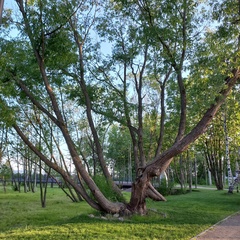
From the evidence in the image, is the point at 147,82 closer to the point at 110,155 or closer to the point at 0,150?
the point at 0,150

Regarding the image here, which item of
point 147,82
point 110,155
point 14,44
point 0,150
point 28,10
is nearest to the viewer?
point 28,10

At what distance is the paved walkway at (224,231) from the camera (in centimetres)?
761

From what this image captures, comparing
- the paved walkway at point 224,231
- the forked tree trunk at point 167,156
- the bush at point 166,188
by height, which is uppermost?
the forked tree trunk at point 167,156

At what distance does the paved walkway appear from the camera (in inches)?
300

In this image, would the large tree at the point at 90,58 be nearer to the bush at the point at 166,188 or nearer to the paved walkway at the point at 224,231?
the paved walkway at the point at 224,231

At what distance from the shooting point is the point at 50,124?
712 inches

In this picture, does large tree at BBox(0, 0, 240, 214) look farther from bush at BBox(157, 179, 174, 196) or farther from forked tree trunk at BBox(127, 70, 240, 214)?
bush at BBox(157, 179, 174, 196)

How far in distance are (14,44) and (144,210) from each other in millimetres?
7256

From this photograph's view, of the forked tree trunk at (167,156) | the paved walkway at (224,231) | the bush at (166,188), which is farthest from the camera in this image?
the bush at (166,188)

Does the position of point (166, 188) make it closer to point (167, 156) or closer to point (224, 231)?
point (167, 156)

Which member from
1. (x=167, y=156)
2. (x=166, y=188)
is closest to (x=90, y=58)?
(x=167, y=156)

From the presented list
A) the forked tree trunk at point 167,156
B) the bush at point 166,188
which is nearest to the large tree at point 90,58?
the forked tree trunk at point 167,156

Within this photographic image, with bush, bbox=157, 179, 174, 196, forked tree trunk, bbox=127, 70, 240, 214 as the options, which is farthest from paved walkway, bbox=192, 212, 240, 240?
bush, bbox=157, 179, 174, 196

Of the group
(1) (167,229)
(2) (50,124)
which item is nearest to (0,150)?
(2) (50,124)
